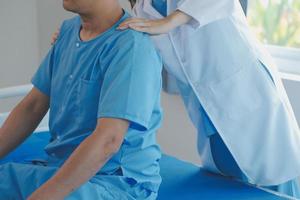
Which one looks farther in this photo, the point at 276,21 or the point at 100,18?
the point at 276,21

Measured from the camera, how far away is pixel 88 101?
4.19ft

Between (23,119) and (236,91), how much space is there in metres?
0.64

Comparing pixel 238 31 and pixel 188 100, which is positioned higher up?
pixel 238 31

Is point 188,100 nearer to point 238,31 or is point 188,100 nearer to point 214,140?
point 214,140

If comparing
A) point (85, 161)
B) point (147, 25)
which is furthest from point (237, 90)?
point (85, 161)

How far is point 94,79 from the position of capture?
1.26 m

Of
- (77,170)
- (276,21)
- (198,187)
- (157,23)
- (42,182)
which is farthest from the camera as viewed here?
(276,21)

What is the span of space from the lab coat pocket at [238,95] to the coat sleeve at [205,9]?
0.63 ft

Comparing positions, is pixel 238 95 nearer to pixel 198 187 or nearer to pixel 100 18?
pixel 198 187

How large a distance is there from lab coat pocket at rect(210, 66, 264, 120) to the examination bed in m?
0.23

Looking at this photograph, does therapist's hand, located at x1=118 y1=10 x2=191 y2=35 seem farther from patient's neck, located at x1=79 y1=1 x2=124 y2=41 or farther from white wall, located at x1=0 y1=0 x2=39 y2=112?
white wall, located at x1=0 y1=0 x2=39 y2=112

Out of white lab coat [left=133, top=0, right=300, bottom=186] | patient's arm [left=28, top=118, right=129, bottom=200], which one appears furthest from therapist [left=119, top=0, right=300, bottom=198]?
patient's arm [left=28, top=118, right=129, bottom=200]

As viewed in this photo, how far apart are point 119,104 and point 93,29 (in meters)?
0.26

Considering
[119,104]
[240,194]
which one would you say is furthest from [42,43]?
[119,104]
